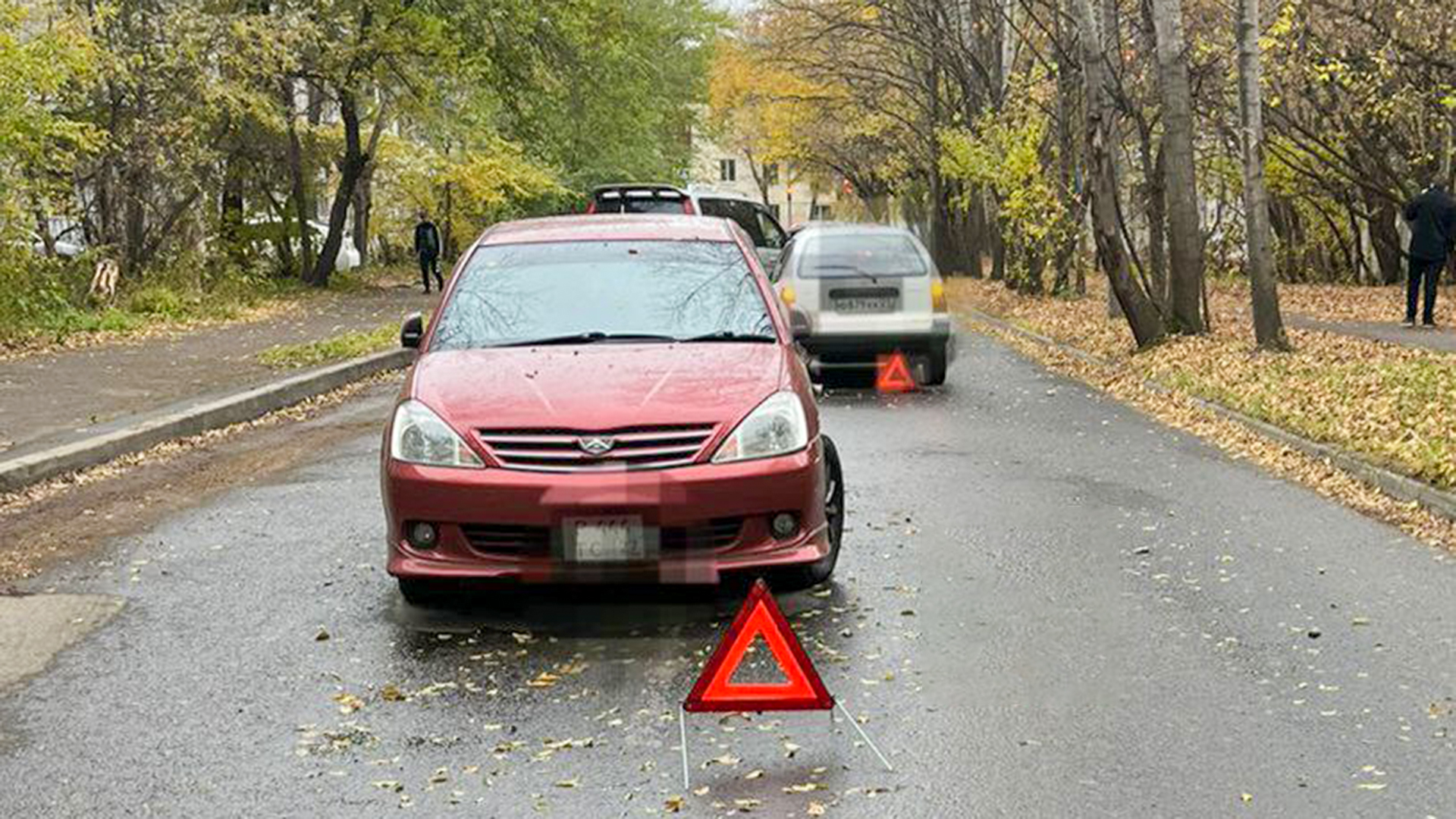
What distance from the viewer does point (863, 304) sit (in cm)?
1571

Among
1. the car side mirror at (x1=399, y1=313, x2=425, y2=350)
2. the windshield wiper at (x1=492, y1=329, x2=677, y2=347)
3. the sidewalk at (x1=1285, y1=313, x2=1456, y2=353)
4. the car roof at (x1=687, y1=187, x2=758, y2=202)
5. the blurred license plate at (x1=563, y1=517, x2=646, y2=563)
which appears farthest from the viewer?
the car roof at (x1=687, y1=187, x2=758, y2=202)

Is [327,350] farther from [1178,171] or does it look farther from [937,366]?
[1178,171]

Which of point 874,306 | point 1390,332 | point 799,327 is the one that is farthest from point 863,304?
point 799,327

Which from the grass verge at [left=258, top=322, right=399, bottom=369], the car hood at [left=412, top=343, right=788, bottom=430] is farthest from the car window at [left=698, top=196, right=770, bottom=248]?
the car hood at [left=412, top=343, right=788, bottom=430]

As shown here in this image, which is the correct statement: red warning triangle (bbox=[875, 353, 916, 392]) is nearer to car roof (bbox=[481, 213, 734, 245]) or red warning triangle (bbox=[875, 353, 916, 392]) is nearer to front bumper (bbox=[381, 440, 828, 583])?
car roof (bbox=[481, 213, 734, 245])

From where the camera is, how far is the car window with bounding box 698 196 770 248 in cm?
2297

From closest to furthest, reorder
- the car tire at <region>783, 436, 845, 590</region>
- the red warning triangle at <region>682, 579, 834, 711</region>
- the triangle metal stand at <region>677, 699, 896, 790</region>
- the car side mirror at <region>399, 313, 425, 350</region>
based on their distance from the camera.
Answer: the triangle metal stand at <region>677, 699, 896, 790</region>, the red warning triangle at <region>682, 579, 834, 711</region>, the car tire at <region>783, 436, 845, 590</region>, the car side mirror at <region>399, 313, 425, 350</region>

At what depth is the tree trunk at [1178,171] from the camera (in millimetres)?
16859

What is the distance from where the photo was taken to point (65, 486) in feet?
32.5

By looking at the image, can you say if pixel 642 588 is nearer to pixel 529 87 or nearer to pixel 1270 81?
pixel 1270 81

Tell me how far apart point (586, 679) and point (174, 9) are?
76.4 ft

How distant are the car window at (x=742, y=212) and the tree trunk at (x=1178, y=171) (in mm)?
6830

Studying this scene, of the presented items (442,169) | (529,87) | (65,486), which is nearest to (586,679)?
(65,486)

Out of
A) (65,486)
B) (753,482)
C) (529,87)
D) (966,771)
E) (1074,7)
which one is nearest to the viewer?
(966,771)
